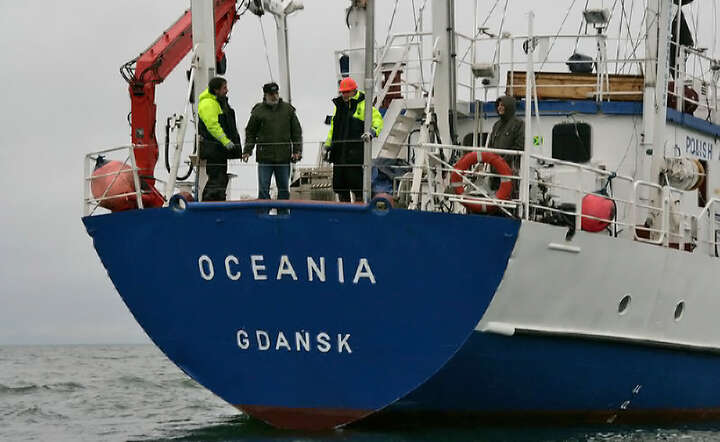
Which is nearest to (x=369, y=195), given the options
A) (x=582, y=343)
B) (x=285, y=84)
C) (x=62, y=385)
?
(x=582, y=343)

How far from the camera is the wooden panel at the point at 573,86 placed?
17766mm

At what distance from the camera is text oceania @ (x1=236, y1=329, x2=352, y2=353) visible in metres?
13.7

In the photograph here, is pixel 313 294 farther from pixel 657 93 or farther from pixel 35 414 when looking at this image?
pixel 35 414

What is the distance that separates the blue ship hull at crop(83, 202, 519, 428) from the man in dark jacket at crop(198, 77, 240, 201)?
37.9 inches

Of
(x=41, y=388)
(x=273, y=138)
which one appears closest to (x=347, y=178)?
(x=273, y=138)

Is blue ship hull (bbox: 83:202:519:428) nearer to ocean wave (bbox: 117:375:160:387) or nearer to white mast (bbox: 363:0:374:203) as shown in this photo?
white mast (bbox: 363:0:374:203)

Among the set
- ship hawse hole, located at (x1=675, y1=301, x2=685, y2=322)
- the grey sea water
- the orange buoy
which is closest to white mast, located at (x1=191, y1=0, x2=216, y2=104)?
the grey sea water

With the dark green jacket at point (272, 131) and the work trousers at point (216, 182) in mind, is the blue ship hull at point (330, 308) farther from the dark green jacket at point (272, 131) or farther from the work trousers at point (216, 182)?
the dark green jacket at point (272, 131)

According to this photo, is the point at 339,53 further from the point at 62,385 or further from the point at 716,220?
the point at 62,385

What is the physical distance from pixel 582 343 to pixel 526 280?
153 centimetres

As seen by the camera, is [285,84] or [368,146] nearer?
[368,146]

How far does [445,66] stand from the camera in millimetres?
15641

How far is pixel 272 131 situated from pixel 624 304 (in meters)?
4.30

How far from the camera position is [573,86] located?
1777 cm
